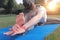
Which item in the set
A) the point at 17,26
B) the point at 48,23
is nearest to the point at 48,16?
the point at 48,23

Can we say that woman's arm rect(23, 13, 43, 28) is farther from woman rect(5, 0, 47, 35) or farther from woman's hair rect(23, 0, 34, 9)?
woman's hair rect(23, 0, 34, 9)

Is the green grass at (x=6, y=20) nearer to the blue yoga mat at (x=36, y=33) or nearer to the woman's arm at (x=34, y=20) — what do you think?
the blue yoga mat at (x=36, y=33)

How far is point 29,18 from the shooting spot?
184cm

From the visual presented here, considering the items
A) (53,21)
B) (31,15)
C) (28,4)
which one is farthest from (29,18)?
(53,21)

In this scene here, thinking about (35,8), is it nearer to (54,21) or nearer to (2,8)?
(54,21)

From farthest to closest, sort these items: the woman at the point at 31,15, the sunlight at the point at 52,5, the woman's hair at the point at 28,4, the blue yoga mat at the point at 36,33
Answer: the sunlight at the point at 52,5
the woman's hair at the point at 28,4
the woman at the point at 31,15
the blue yoga mat at the point at 36,33

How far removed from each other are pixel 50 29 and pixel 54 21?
26cm

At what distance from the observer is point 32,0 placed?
1956 millimetres

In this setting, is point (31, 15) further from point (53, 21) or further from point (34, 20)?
point (53, 21)

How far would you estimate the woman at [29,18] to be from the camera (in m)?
1.65

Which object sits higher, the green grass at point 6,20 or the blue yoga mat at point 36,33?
the green grass at point 6,20

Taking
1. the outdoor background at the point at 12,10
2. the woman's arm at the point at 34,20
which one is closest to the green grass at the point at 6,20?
the outdoor background at the point at 12,10

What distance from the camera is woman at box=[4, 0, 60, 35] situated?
5.40 ft

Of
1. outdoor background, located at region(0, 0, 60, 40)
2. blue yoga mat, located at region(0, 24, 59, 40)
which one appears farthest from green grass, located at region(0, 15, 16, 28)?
blue yoga mat, located at region(0, 24, 59, 40)
